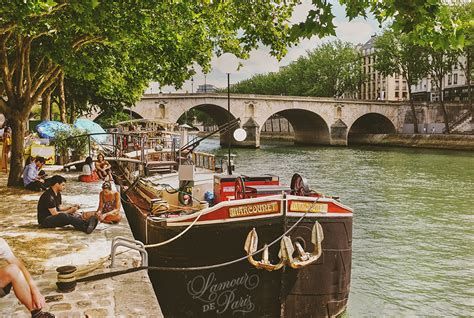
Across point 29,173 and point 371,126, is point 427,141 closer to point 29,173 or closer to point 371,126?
point 371,126

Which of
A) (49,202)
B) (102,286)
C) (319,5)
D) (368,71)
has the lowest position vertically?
(102,286)

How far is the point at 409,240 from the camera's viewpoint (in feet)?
43.2

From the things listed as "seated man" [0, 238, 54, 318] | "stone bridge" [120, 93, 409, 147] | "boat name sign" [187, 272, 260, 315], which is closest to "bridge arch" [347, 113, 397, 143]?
"stone bridge" [120, 93, 409, 147]

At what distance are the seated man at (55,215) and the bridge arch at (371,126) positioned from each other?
56.4m

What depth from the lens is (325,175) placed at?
2630 cm

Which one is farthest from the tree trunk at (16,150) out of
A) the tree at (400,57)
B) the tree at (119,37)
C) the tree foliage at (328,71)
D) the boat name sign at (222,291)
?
the tree foliage at (328,71)

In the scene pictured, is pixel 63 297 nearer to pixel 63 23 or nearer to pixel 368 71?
pixel 63 23

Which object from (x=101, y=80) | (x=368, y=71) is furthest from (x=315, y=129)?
(x=101, y=80)

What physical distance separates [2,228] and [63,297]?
3.83m

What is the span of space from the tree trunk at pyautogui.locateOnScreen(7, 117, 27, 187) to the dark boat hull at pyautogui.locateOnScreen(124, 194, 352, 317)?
648 centimetres

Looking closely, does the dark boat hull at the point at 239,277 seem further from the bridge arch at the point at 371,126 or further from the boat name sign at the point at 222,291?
the bridge arch at the point at 371,126

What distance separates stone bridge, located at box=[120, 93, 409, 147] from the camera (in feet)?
166

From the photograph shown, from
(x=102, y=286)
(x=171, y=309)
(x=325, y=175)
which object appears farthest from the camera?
(x=325, y=175)

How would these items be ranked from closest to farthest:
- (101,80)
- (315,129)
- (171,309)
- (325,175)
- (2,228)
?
(171,309)
(2,228)
(101,80)
(325,175)
(315,129)
